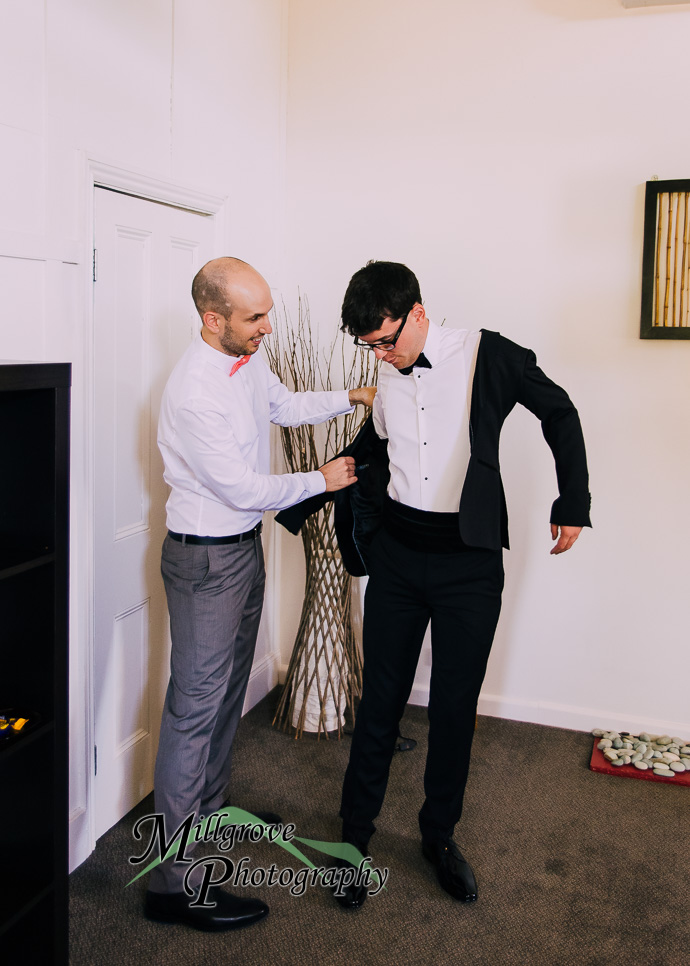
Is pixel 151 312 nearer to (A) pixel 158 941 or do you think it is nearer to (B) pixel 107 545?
(B) pixel 107 545

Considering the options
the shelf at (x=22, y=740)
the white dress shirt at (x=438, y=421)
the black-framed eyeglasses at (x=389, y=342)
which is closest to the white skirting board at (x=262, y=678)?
the white dress shirt at (x=438, y=421)

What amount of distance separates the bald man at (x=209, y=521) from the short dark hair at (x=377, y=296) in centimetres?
26

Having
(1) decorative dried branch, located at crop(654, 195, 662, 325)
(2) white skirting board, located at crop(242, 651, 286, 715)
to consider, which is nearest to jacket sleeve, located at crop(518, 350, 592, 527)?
(1) decorative dried branch, located at crop(654, 195, 662, 325)

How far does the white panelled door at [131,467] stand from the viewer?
2.59 metres

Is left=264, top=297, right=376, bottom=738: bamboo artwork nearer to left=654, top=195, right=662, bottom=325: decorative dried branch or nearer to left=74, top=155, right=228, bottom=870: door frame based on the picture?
left=74, top=155, right=228, bottom=870: door frame

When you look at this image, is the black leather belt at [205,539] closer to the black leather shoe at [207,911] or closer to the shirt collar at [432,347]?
the shirt collar at [432,347]

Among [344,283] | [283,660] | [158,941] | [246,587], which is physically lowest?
[158,941]

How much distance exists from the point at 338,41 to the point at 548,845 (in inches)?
126

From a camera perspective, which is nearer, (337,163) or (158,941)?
(158,941)

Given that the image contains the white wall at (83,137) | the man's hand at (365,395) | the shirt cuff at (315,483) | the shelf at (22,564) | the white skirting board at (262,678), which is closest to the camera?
the shelf at (22,564)

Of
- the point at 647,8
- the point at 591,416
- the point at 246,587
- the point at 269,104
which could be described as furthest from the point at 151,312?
the point at 647,8

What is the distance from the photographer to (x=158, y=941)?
2299 millimetres

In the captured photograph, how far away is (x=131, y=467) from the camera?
275cm

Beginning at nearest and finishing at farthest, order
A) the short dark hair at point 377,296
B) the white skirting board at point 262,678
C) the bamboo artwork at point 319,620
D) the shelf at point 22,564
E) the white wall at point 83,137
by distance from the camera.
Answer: the shelf at point 22,564, the white wall at point 83,137, the short dark hair at point 377,296, the bamboo artwork at point 319,620, the white skirting board at point 262,678
